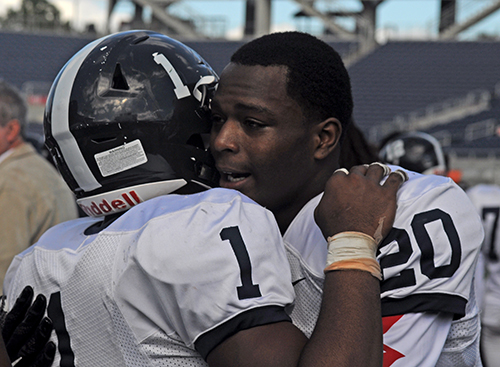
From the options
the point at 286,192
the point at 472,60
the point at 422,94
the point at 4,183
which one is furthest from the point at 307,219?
the point at 472,60

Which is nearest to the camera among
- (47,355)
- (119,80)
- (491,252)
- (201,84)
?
(47,355)

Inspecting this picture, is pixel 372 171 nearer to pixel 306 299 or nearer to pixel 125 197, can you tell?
pixel 306 299

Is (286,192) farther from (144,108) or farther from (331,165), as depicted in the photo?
(144,108)

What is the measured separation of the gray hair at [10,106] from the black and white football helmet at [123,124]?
7.01 ft

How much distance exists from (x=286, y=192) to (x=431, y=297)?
533mm

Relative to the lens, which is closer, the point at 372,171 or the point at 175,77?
the point at 372,171

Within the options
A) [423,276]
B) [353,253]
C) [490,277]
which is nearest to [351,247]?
[353,253]

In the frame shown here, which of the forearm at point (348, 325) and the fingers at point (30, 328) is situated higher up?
the forearm at point (348, 325)

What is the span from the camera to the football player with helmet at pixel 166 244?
3.93 ft

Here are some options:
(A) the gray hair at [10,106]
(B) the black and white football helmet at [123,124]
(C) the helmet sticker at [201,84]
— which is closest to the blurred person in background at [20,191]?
(A) the gray hair at [10,106]

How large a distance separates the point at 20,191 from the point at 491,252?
327cm

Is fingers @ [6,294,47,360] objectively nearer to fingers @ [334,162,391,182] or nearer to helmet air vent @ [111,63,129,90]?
helmet air vent @ [111,63,129,90]

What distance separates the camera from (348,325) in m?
1.22

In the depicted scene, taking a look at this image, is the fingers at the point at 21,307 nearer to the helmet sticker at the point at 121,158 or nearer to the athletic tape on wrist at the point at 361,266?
the helmet sticker at the point at 121,158
